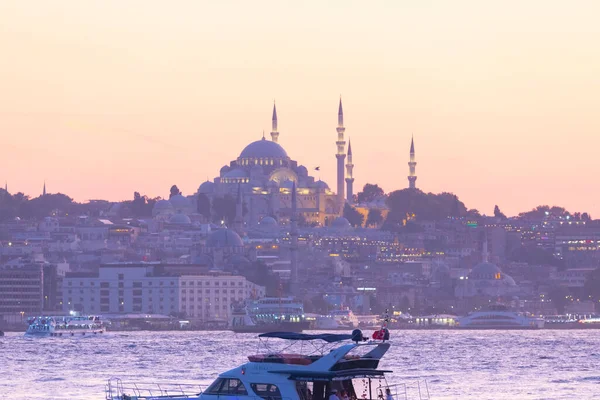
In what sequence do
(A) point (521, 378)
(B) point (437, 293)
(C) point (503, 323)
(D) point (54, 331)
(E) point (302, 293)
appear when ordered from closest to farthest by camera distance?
(A) point (521, 378), (D) point (54, 331), (C) point (503, 323), (E) point (302, 293), (B) point (437, 293)

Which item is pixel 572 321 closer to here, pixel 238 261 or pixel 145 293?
pixel 145 293

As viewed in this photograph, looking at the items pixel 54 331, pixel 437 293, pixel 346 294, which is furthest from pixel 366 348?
pixel 437 293

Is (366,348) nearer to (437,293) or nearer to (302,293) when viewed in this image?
(302,293)

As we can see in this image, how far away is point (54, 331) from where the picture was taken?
408 ft

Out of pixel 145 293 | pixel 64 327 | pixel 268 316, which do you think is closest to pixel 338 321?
pixel 268 316

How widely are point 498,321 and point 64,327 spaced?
4600 cm

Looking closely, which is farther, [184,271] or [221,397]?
[184,271]

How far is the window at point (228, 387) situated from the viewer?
36.3 metres

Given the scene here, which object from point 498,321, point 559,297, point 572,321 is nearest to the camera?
point 498,321

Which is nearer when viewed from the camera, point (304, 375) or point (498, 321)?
point (304, 375)

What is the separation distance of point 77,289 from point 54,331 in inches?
1867

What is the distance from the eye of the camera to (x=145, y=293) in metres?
170

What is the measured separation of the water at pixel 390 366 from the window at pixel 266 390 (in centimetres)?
1578

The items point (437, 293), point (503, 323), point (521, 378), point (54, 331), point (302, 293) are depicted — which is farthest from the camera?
point (437, 293)
